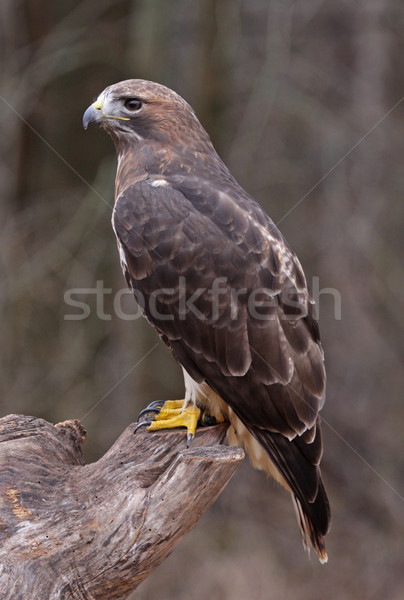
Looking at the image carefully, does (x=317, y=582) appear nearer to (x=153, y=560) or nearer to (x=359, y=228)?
(x=359, y=228)

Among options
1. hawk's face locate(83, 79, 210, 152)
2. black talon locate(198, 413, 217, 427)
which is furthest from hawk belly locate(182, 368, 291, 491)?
hawk's face locate(83, 79, 210, 152)

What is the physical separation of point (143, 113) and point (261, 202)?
212 cm

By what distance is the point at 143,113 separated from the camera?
403 centimetres

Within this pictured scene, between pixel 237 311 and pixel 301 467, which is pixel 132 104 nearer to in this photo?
pixel 237 311

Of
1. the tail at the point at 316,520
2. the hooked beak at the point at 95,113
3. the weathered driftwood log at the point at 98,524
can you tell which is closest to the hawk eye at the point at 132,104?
the hooked beak at the point at 95,113

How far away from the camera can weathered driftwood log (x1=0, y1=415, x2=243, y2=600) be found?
301 centimetres

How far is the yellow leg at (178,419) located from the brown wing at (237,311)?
8.5 inches

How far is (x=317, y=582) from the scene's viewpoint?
6.70 meters

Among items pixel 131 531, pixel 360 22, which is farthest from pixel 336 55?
pixel 131 531

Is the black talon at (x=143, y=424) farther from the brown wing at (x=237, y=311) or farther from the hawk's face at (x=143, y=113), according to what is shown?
the hawk's face at (x=143, y=113)

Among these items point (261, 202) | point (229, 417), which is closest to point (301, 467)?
point (229, 417)

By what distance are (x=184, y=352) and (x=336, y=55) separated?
3.32 metres

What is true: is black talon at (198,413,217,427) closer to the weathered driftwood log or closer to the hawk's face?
the weathered driftwood log

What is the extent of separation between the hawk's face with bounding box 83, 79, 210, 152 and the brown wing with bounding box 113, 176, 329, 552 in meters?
0.47
